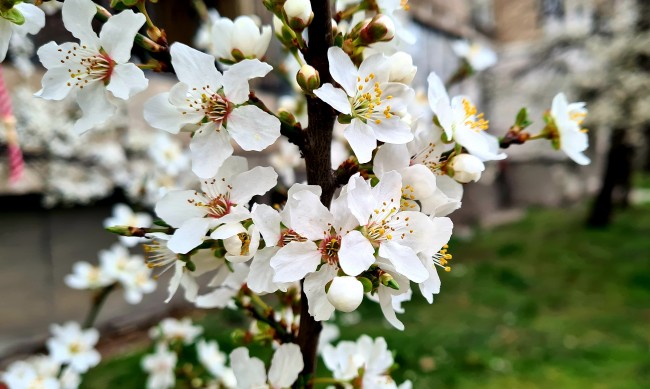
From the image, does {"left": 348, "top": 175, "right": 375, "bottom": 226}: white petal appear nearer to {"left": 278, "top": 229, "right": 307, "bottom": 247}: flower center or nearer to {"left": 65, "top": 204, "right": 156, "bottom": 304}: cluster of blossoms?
{"left": 278, "top": 229, "right": 307, "bottom": 247}: flower center

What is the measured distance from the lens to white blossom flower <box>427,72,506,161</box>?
29.9 inches

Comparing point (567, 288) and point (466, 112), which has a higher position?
point (466, 112)

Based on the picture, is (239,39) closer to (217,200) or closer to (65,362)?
(217,200)

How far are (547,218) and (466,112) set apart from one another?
8718 millimetres

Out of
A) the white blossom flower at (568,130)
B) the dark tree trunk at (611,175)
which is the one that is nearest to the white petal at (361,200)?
the white blossom flower at (568,130)

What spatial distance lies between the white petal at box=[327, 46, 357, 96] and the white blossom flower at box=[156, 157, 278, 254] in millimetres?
148

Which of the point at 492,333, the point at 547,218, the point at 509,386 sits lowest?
the point at 547,218

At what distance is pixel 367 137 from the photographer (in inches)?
28.2

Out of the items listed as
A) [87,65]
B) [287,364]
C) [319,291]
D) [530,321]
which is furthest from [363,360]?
[530,321]

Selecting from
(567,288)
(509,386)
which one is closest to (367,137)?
(509,386)

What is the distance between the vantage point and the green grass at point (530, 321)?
3184 millimetres

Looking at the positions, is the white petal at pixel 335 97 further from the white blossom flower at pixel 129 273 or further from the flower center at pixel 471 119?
the white blossom flower at pixel 129 273

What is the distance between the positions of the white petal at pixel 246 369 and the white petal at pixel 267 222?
0.72ft

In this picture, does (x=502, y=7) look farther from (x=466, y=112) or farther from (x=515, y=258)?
(x=466, y=112)
